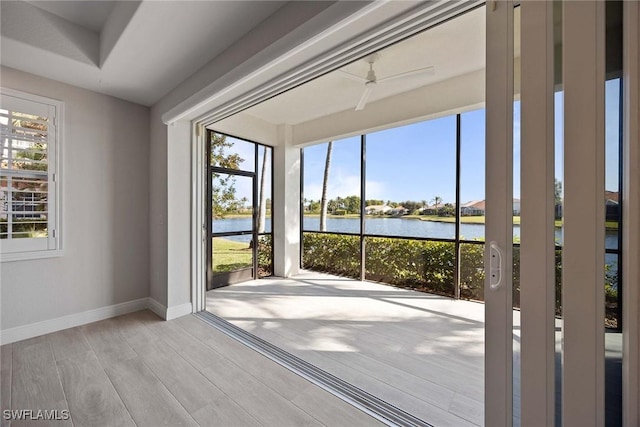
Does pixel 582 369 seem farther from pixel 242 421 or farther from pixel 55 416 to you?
pixel 55 416

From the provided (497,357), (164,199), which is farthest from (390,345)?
(164,199)

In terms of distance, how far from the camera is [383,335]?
2672 mm

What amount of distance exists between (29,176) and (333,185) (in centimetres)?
415

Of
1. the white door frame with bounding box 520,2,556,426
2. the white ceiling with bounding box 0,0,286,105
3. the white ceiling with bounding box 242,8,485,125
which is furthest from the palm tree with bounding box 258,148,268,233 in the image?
the white door frame with bounding box 520,2,556,426

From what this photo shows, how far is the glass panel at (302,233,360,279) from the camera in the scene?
5254 millimetres

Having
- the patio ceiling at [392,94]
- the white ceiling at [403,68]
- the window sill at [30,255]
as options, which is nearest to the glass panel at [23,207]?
the window sill at [30,255]

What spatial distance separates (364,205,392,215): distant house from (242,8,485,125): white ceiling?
65.0 inches

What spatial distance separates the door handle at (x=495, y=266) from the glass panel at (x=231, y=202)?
154 inches

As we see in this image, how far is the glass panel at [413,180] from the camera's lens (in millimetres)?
4188

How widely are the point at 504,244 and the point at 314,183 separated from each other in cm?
468

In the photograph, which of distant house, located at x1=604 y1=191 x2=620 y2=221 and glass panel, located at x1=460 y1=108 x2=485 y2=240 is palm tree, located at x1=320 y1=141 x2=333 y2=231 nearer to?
glass panel, located at x1=460 y1=108 x2=485 y2=240

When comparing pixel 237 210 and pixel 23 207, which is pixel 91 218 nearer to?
pixel 23 207

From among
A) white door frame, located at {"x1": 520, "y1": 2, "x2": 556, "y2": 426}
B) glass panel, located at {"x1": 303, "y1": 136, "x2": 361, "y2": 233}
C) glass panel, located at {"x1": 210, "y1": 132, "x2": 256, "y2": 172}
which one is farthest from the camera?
glass panel, located at {"x1": 303, "y1": 136, "x2": 361, "y2": 233}

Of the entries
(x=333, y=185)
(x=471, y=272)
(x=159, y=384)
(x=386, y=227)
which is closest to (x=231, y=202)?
(x=333, y=185)
